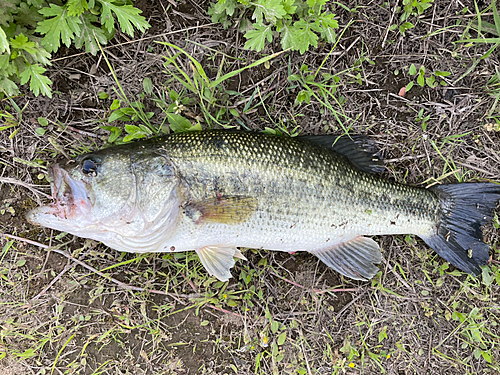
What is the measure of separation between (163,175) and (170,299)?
4.23ft

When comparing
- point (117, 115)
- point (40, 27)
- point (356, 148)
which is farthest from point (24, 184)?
point (356, 148)

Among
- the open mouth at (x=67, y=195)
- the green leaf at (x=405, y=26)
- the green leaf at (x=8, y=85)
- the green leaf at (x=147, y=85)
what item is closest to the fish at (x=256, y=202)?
the open mouth at (x=67, y=195)

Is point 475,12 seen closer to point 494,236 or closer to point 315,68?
point 315,68

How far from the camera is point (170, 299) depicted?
294 centimetres

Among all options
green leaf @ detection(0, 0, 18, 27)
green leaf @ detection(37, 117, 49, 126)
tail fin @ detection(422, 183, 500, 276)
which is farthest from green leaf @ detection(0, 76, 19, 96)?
tail fin @ detection(422, 183, 500, 276)

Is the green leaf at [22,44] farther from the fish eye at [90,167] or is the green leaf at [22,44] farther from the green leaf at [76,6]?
the fish eye at [90,167]

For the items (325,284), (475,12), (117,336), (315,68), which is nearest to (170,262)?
(117,336)

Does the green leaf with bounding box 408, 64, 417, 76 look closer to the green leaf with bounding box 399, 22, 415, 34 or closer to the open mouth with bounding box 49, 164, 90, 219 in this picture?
the green leaf with bounding box 399, 22, 415, 34

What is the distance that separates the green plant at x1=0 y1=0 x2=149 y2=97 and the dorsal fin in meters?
1.78

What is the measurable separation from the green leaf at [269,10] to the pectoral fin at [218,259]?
6.17 feet

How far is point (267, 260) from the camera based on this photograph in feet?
9.75

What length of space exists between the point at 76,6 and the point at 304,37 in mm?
1789

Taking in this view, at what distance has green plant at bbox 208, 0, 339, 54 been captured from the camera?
2.47 m

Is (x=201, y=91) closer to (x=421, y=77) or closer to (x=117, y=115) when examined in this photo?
(x=117, y=115)
